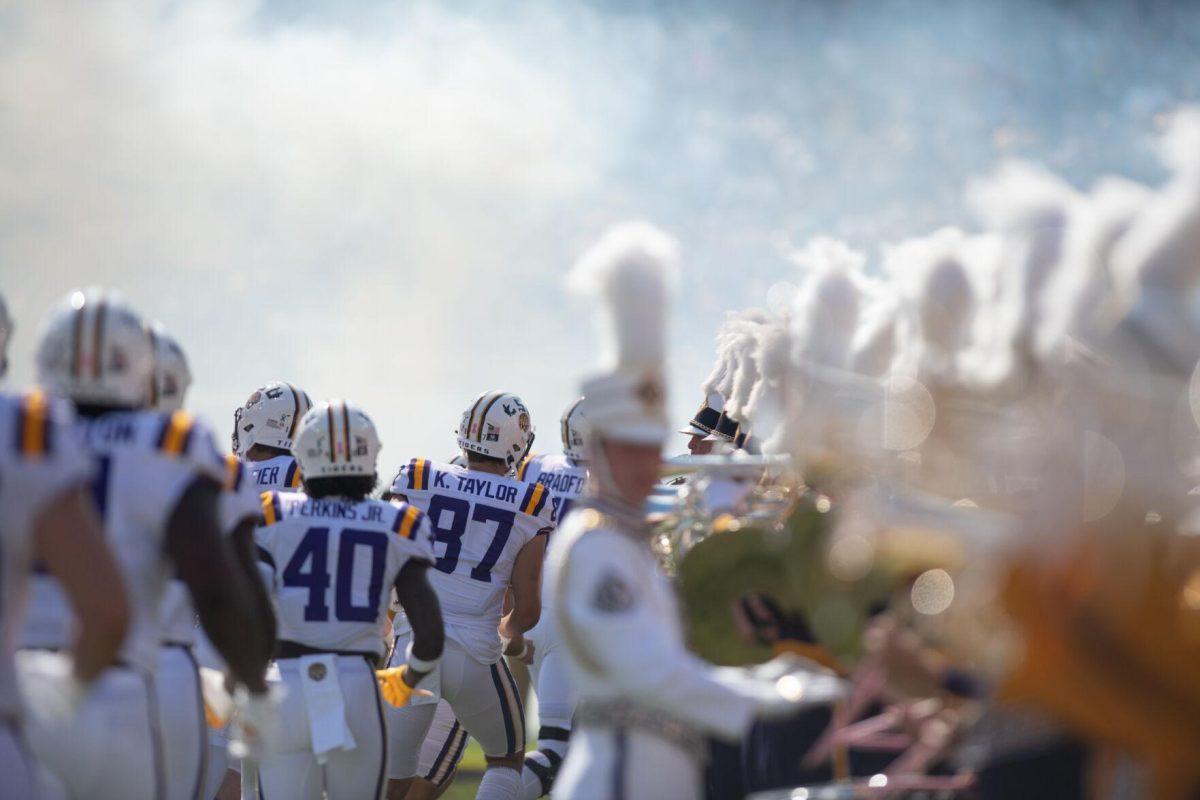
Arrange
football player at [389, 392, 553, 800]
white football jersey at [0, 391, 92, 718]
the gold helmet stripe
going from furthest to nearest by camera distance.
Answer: the gold helmet stripe < football player at [389, 392, 553, 800] < white football jersey at [0, 391, 92, 718]

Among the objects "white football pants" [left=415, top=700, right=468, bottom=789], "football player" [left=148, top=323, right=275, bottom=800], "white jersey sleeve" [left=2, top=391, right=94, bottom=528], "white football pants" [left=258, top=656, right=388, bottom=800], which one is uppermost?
"white jersey sleeve" [left=2, top=391, right=94, bottom=528]

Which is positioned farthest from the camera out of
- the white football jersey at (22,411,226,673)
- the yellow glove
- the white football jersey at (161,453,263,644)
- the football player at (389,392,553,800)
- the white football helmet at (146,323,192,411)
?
the football player at (389,392,553,800)

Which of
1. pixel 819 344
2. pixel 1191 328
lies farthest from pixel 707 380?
pixel 1191 328

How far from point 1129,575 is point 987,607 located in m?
0.35

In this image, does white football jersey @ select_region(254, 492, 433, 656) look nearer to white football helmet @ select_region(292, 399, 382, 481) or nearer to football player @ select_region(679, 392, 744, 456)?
white football helmet @ select_region(292, 399, 382, 481)

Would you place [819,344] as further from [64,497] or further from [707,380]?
[707,380]

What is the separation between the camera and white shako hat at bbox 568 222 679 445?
368cm

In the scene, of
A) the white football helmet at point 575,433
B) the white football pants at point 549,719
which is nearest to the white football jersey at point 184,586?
the white football pants at point 549,719

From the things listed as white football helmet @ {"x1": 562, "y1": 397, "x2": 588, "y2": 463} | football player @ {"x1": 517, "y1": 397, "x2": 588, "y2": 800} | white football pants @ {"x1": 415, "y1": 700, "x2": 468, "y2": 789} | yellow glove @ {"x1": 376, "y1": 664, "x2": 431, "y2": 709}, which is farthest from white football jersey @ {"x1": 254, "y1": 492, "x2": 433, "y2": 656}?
white football helmet @ {"x1": 562, "y1": 397, "x2": 588, "y2": 463}

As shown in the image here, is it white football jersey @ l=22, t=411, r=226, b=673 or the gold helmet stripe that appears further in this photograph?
the gold helmet stripe

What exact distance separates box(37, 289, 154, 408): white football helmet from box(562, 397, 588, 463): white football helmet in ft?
17.4

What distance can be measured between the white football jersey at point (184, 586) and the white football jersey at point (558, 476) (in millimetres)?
3758

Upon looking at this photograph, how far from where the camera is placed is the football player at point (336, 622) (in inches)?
215

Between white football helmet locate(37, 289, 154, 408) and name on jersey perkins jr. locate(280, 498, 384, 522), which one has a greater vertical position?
white football helmet locate(37, 289, 154, 408)
